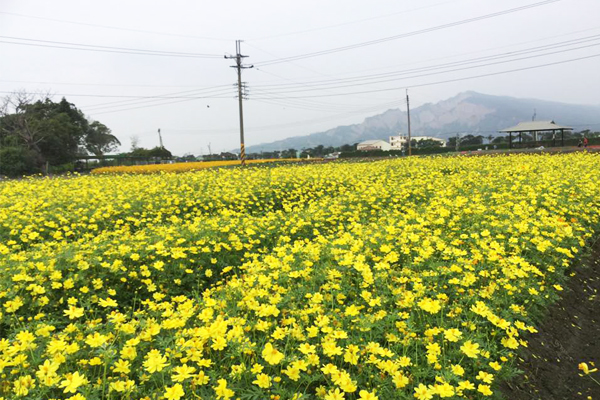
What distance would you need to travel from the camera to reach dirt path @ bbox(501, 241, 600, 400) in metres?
2.60

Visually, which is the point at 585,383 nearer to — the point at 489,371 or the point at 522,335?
the point at 522,335

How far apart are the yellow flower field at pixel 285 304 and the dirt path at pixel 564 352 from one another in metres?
0.18

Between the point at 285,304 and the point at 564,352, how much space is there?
7.74 ft

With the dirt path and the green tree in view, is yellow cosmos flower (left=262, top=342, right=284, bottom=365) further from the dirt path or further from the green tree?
the green tree

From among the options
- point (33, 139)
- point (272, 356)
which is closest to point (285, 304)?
point (272, 356)

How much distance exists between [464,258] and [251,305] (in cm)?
224

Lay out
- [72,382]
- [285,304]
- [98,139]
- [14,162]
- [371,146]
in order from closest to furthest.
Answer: [72,382], [285,304], [14,162], [98,139], [371,146]

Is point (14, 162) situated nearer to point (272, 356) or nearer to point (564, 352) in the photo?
point (272, 356)

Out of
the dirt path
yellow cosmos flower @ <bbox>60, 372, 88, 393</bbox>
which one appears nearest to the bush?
yellow cosmos flower @ <bbox>60, 372, 88, 393</bbox>

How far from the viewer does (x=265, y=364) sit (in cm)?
220

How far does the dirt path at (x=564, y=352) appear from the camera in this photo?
2598 millimetres

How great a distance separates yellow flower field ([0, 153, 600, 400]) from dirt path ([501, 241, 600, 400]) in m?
0.18

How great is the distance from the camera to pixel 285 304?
2938mm

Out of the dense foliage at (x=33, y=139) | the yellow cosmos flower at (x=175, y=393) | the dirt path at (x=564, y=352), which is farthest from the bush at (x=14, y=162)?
the dirt path at (x=564, y=352)
